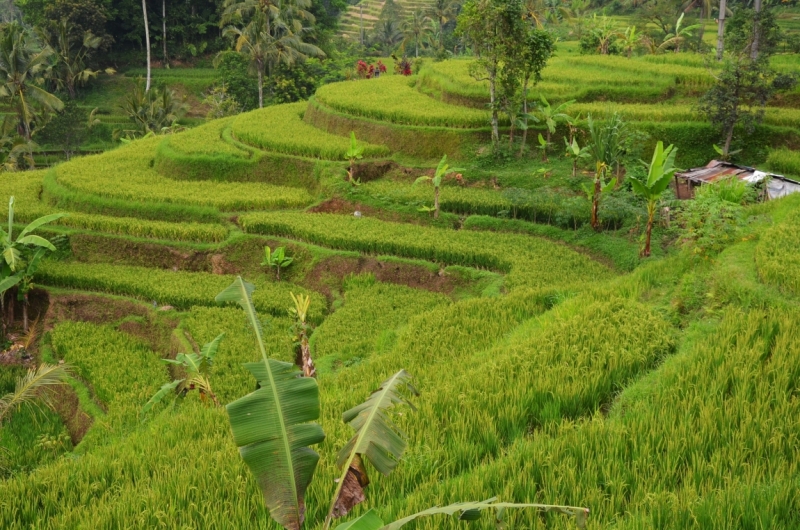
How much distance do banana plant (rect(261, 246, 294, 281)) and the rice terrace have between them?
4cm

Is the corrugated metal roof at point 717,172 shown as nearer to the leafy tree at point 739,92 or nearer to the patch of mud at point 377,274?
the leafy tree at point 739,92

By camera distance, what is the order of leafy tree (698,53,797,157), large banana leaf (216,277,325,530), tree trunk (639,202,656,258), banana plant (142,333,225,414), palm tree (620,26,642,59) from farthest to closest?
palm tree (620,26,642,59) → leafy tree (698,53,797,157) → tree trunk (639,202,656,258) → banana plant (142,333,225,414) → large banana leaf (216,277,325,530)

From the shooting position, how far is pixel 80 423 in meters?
8.50

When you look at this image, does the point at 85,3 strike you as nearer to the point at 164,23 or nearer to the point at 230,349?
the point at 164,23

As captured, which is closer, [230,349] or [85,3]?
[230,349]

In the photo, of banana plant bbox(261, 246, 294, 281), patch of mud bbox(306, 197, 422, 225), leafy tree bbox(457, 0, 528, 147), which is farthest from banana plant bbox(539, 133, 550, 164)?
banana plant bbox(261, 246, 294, 281)

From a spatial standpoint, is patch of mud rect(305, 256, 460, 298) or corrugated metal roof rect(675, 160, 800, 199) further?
patch of mud rect(305, 256, 460, 298)

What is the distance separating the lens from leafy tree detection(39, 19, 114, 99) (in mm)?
30688

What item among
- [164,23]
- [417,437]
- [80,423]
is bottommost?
[80,423]

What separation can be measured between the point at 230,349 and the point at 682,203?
21.0ft

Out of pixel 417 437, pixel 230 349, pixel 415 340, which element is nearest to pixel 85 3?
pixel 230 349

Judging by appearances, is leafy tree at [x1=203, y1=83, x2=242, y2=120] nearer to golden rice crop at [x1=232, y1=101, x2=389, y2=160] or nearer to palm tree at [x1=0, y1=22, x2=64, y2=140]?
palm tree at [x1=0, y1=22, x2=64, y2=140]

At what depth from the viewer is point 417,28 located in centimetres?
3481

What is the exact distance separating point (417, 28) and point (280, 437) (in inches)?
1356
